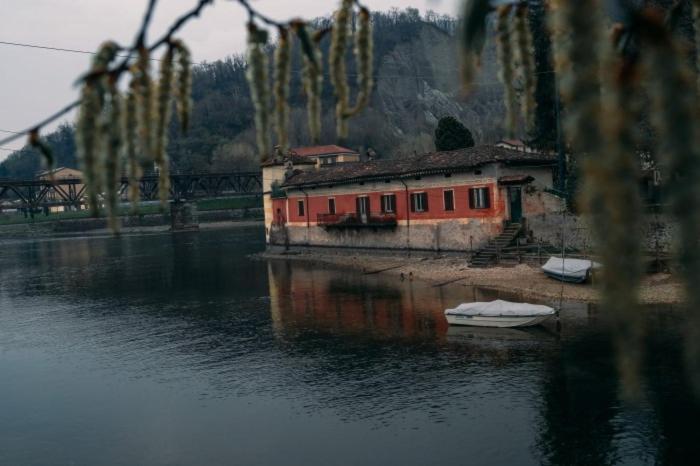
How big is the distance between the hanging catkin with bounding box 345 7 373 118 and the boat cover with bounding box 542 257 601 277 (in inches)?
1823

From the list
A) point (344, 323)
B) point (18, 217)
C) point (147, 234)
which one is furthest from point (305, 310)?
point (18, 217)

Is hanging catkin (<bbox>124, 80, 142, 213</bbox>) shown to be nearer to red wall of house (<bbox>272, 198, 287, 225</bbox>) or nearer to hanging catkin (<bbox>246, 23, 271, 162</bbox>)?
hanging catkin (<bbox>246, 23, 271, 162</bbox>)

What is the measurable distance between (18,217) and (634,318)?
219612 millimetres

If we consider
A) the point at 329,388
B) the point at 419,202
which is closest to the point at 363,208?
the point at 419,202

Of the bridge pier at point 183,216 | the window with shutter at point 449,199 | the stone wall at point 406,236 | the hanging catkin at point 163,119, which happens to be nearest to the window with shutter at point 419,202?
the stone wall at point 406,236

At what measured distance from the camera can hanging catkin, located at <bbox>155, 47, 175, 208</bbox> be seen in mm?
3262

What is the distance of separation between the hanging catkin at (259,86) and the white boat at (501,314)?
3549 cm

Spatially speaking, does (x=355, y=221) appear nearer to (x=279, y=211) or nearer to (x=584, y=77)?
(x=279, y=211)

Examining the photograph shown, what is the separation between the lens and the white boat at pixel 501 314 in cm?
3719

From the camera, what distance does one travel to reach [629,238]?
185 centimetres

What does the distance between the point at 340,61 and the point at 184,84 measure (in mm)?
868

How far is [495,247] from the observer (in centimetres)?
5847

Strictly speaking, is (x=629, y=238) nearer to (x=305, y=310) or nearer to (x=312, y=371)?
(x=312, y=371)

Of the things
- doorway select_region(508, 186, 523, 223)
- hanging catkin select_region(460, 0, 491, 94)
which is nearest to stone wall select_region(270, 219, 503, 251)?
doorway select_region(508, 186, 523, 223)
